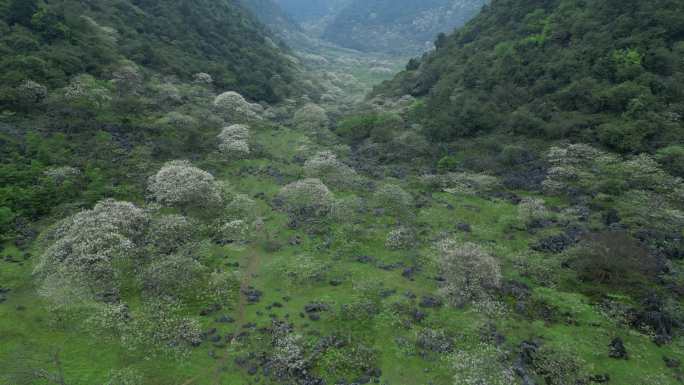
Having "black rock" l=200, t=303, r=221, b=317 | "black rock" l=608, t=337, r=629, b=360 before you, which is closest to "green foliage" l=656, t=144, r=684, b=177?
"black rock" l=608, t=337, r=629, b=360

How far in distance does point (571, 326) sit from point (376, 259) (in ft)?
60.2

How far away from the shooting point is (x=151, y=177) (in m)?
50.0

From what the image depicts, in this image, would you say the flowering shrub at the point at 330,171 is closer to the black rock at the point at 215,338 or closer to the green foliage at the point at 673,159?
the black rock at the point at 215,338

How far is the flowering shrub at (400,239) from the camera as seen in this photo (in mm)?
43791

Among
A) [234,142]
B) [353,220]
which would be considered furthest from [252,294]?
[234,142]

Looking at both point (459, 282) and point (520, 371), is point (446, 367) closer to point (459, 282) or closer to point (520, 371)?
point (520, 371)

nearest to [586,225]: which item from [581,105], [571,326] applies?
[571,326]

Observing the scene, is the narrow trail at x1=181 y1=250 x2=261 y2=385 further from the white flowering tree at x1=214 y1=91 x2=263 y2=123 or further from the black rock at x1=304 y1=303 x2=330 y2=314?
the white flowering tree at x1=214 y1=91 x2=263 y2=123

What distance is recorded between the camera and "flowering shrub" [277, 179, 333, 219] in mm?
50938

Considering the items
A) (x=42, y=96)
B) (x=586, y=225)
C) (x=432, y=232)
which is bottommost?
(x=42, y=96)

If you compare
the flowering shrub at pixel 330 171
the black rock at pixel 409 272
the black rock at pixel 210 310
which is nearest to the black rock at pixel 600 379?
the black rock at pixel 409 272

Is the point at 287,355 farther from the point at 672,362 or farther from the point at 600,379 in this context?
the point at 672,362

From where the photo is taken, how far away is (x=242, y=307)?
35500 mm

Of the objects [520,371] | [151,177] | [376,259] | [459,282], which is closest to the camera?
[520,371]
